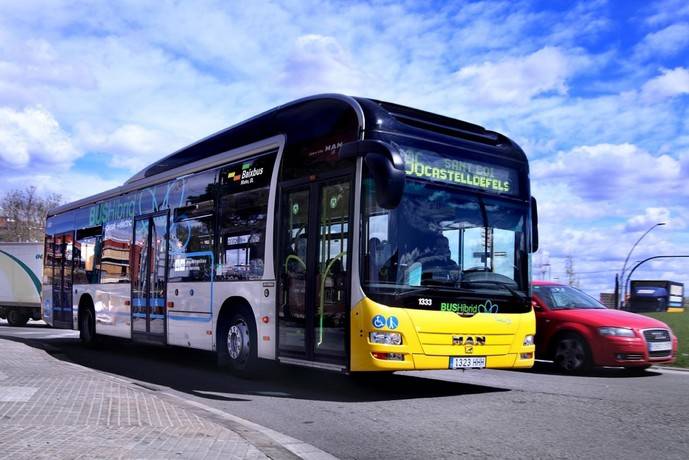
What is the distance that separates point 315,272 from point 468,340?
82.9 inches

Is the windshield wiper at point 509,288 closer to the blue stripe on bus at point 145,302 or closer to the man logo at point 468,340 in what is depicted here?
the man logo at point 468,340

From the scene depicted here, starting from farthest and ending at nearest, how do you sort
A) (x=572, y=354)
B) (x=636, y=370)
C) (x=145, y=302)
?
1. (x=145, y=302)
2. (x=636, y=370)
3. (x=572, y=354)

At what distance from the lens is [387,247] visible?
7.91 meters

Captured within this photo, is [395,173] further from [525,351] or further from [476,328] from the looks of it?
[525,351]

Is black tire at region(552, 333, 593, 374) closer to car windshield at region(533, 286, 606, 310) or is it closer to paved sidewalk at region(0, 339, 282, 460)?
car windshield at region(533, 286, 606, 310)

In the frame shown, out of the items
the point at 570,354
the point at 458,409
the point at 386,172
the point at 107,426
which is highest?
the point at 386,172

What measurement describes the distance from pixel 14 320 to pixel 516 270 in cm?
2938

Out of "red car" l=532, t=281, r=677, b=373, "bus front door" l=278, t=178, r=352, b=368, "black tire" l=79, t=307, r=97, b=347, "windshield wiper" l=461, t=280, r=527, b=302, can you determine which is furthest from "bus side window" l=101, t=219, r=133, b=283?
"red car" l=532, t=281, r=677, b=373

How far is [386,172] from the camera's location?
24.6 ft

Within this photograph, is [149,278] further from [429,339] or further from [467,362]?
[467,362]

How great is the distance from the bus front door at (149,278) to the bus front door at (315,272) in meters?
3.91

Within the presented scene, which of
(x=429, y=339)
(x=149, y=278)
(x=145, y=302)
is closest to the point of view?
(x=429, y=339)

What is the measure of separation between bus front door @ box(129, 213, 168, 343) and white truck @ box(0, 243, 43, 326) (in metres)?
19.9

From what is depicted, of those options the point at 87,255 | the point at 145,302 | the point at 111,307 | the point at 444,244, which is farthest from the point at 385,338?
the point at 87,255
